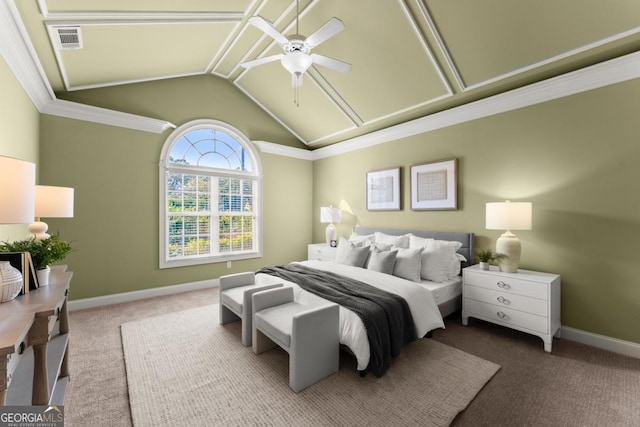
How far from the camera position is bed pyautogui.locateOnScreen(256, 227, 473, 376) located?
85.5 inches

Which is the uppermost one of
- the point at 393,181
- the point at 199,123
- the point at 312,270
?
the point at 199,123

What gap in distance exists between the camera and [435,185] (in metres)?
3.96

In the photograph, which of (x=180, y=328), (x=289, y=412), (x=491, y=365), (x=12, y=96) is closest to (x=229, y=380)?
(x=289, y=412)

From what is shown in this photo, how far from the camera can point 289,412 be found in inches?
72.3

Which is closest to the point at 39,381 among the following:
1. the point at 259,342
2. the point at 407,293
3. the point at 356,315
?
the point at 259,342

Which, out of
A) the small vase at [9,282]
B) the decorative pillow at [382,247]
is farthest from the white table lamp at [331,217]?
the small vase at [9,282]

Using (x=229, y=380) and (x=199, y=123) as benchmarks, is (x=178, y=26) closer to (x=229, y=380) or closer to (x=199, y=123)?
(x=199, y=123)

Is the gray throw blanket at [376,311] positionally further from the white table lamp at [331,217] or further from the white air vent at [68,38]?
the white air vent at [68,38]

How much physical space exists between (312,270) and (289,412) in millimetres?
1646

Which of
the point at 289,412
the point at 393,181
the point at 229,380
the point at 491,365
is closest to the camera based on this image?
the point at 289,412

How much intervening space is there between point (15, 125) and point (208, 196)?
246cm

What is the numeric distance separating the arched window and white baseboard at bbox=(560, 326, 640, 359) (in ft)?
14.8

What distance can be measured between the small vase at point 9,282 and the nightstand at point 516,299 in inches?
146

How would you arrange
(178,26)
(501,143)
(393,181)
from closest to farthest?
(178,26) < (501,143) < (393,181)
